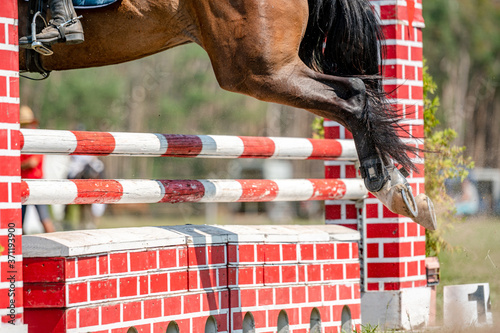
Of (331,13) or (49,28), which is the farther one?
(331,13)

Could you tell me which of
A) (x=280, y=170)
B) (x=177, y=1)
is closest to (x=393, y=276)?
(x=177, y=1)

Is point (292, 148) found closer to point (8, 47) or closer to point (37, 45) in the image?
point (37, 45)

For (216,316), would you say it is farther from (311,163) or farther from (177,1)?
(311,163)

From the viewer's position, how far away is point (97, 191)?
10.6ft

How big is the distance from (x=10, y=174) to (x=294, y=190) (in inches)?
71.5

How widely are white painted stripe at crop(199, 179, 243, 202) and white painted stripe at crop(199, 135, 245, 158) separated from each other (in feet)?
0.47

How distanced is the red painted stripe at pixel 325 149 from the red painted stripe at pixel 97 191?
130cm

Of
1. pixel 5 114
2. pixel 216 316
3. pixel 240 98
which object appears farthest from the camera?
pixel 240 98

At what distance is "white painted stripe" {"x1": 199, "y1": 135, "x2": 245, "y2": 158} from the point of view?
380 cm

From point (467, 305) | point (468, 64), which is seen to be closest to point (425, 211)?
point (467, 305)

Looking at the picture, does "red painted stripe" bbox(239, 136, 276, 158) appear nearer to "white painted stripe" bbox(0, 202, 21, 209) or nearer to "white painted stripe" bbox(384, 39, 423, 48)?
"white painted stripe" bbox(384, 39, 423, 48)

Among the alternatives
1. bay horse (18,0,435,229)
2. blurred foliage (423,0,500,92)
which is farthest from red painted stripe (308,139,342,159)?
blurred foliage (423,0,500,92)

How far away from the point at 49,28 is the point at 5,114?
2.12 feet

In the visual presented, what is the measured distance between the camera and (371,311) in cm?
443
